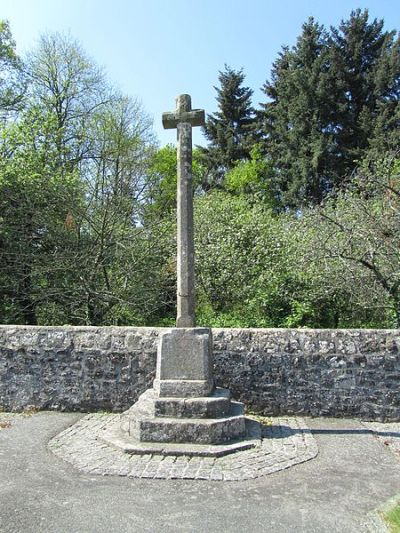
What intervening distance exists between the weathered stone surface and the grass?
2399 millimetres

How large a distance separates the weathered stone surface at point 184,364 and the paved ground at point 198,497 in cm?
133

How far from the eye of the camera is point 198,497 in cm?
398

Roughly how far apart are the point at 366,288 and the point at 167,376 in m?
5.96

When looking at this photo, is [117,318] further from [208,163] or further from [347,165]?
[208,163]

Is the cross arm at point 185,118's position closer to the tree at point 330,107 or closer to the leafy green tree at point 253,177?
the tree at point 330,107

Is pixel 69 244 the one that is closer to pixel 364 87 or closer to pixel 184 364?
pixel 184 364

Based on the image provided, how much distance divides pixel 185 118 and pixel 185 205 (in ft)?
3.81

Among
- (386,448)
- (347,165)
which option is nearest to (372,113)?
(347,165)

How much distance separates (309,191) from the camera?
25.2m

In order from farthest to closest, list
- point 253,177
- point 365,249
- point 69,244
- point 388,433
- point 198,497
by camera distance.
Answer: point 253,177 → point 69,244 → point 365,249 → point 388,433 → point 198,497

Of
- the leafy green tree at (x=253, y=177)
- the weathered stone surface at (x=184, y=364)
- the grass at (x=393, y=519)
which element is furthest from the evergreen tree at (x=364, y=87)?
the grass at (x=393, y=519)

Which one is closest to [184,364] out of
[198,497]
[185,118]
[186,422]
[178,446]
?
[186,422]

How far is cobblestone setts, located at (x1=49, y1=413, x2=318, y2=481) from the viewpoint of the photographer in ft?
14.6

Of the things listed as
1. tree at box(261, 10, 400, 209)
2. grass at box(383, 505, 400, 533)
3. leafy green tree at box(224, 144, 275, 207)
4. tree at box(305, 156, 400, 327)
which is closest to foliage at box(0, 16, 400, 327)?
tree at box(305, 156, 400, 327)
